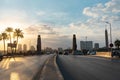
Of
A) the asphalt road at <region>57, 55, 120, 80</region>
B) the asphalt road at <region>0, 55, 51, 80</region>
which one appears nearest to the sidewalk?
the asphalt road at <region>57, 55, 120, 80</region>

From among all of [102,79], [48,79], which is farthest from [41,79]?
[102,79]

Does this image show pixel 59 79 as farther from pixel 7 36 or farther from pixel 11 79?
pixel 7 36

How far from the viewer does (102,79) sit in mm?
19891

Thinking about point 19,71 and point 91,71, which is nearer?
point 91,71

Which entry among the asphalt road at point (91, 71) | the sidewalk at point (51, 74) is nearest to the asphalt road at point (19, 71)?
the sidewalk at point (51, 74)

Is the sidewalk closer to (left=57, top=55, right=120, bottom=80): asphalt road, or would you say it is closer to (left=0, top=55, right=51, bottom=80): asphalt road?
(left=57, top=55, right=120, bottom=80): asphalt road

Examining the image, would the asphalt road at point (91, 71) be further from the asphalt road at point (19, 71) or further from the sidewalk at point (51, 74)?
the asphalt road at point (19, 71)

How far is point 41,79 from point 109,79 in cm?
436

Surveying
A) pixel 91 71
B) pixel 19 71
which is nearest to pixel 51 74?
pixel 91 71

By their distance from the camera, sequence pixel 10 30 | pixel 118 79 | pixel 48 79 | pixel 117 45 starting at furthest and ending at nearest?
pixel 117 45 < pixel 10 30 < pixel 48 79 < pixel 118 79

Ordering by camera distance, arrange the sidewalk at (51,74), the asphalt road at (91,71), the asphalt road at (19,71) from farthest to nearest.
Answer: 1. the asphalt road at (19,71)
2. the sidewalk at (51,74)
3. the asphalt road at (91,71)

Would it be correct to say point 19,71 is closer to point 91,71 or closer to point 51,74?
point 51,74

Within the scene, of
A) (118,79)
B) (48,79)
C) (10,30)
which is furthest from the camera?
(10,30)

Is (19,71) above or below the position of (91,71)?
below
